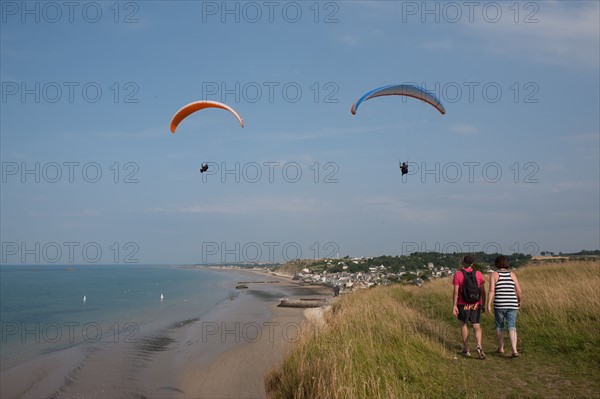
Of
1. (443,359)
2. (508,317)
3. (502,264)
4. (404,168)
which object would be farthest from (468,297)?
(404,168)

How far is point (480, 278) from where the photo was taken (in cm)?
888

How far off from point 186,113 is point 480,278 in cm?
1347

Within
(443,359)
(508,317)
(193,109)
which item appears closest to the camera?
(443,359)

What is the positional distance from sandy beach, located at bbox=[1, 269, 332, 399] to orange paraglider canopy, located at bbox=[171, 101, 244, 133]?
8144 mm

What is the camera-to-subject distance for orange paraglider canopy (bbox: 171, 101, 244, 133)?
17.8 meters

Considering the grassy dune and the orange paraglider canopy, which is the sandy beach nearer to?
the grassy dune

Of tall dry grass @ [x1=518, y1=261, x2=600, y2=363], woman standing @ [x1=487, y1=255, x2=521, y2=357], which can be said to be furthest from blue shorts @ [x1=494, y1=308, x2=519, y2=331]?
tall dry grass @ [x1=518, y1=261, x2=600, y2=363]

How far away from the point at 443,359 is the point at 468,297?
1213 mm

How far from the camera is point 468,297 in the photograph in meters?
8.72

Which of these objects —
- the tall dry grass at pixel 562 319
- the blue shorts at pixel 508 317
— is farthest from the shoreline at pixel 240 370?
the tall dry grass at pixel 562 319

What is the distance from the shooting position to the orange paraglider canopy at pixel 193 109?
17.8 meters

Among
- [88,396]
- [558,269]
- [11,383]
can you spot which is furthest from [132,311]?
[558,269]

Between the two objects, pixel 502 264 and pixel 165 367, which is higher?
pixel 502 264

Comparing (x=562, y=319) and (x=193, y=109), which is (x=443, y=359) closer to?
(x=562, y=319)
